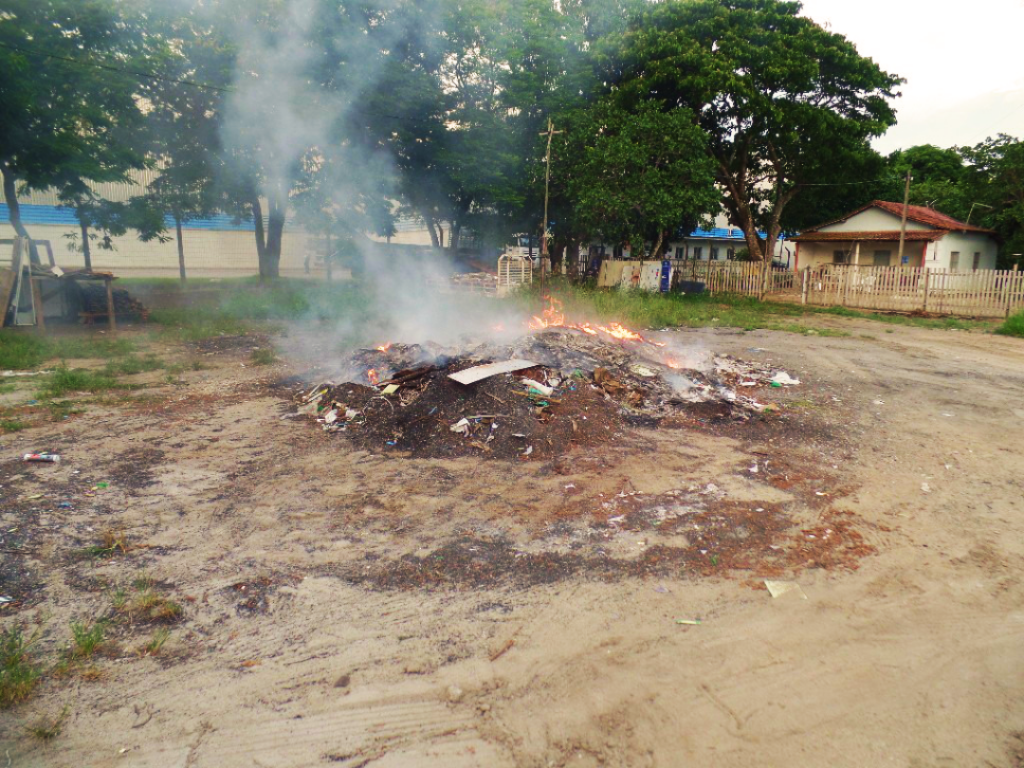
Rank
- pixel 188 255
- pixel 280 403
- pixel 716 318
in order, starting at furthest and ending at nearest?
pixel 188 255 → pixel 716 318 → pixel 280 403

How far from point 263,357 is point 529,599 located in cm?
696

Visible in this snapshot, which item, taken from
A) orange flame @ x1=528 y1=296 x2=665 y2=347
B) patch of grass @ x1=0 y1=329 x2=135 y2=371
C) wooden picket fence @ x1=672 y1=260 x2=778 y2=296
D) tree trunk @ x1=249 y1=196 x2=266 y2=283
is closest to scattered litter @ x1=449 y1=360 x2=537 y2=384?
orange flame @ x1=528 y1=296 x2=665 y2=347

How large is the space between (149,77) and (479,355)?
10252 mm

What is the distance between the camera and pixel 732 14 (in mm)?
18047

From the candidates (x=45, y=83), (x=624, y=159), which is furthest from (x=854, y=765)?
(x=624, y=159)

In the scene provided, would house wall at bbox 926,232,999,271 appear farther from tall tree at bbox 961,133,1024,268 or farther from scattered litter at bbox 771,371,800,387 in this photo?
scattered litter at bbox 771,371,800,387

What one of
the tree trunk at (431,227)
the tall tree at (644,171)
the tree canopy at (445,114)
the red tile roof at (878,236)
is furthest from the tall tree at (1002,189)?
the tree trunk at (431,227)

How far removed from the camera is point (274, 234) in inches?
721

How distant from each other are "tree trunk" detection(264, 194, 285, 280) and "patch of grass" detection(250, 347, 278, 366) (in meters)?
8.48

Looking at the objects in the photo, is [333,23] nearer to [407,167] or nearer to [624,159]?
[407,167]

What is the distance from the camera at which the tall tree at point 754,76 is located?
17.5 m

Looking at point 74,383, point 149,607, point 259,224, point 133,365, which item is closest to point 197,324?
point 133,365

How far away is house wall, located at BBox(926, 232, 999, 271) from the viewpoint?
73.3 feet

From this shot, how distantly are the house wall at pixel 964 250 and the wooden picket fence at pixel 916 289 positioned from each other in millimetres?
7468
